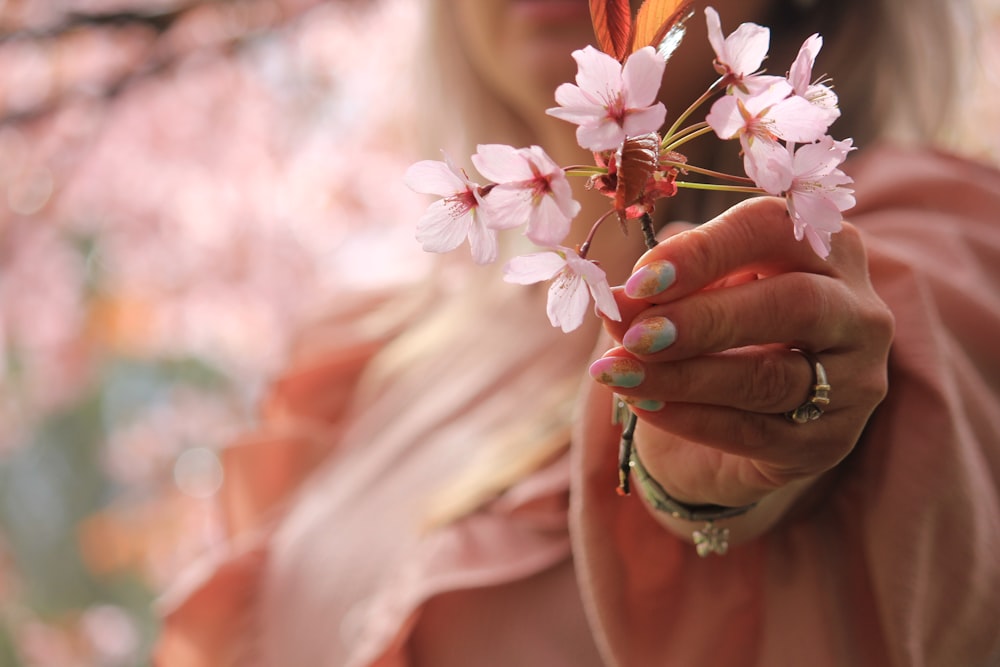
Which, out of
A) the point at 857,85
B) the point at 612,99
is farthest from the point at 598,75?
the point at 857,85

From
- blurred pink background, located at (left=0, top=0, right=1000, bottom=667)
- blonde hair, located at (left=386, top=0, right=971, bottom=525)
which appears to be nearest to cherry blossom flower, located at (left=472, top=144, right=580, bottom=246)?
blonde hair, located at (left=386, top=0, right=971, bottom=525)

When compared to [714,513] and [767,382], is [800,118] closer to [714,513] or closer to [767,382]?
[767,382]

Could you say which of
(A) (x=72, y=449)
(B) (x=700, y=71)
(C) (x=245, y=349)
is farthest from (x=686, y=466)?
(A) (x=72, y=449)

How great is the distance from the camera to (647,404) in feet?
1.16

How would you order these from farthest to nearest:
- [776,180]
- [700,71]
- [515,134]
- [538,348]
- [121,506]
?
[121,506] → [515,134] → [538,348] → [700,71] → [776,180]

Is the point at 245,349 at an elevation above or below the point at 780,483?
below

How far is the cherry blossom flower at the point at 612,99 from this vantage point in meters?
0.30

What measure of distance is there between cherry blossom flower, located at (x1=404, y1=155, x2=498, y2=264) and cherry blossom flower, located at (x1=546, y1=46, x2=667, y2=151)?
48mm

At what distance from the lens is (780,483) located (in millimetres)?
430

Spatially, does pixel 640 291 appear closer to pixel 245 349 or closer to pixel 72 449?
pixel 245 349

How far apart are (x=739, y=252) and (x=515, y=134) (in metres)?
0.94

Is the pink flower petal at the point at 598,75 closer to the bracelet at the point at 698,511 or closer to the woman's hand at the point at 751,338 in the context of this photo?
the woman's hand at the point at 751,338

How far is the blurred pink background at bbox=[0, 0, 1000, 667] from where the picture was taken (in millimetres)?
2883

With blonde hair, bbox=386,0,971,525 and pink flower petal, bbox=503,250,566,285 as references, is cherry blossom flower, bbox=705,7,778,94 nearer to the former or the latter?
pink flower petal, bbox=503,250,566,285
